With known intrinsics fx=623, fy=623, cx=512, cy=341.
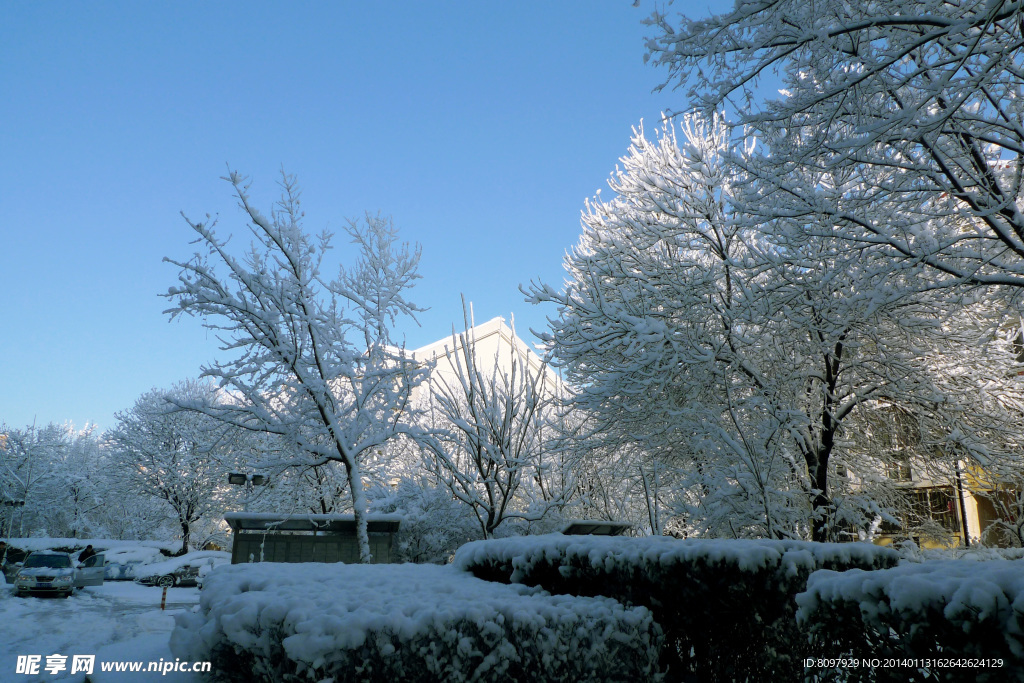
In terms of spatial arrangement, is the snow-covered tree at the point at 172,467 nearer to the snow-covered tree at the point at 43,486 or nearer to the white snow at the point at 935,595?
the snow-covered tree at the point at 43,486

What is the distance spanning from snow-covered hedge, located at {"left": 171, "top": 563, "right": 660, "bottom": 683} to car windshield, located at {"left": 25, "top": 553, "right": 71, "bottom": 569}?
58.2ft

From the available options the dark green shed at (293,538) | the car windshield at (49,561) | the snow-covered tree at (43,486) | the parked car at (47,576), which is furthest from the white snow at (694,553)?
the snow-covered tree at (43,486)

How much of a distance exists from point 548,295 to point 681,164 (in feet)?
12.1

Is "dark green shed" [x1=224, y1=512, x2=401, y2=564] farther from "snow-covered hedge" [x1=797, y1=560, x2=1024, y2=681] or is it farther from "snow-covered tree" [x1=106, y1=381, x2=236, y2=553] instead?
"snow-covered tree" [x1=106, y1=381, x2=236, y2=553]

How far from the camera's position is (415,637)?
327 cm

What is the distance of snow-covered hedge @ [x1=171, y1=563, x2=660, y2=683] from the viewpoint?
3.17 meters

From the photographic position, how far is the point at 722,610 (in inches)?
148

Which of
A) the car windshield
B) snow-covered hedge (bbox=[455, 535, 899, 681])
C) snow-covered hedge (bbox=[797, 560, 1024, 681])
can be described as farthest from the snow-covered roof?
snow-covered hedge (bbox=[797, 560, 1024, 681])

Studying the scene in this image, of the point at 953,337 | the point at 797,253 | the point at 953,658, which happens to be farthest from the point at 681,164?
the point at 953,658

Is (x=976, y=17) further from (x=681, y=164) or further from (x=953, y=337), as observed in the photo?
(x=681, y=164)

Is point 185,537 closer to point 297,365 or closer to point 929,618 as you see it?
point 297,365

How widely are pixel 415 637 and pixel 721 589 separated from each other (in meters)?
1.80

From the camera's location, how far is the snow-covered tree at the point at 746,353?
340 inches

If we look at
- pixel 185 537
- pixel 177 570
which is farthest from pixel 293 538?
pixel 185 537
